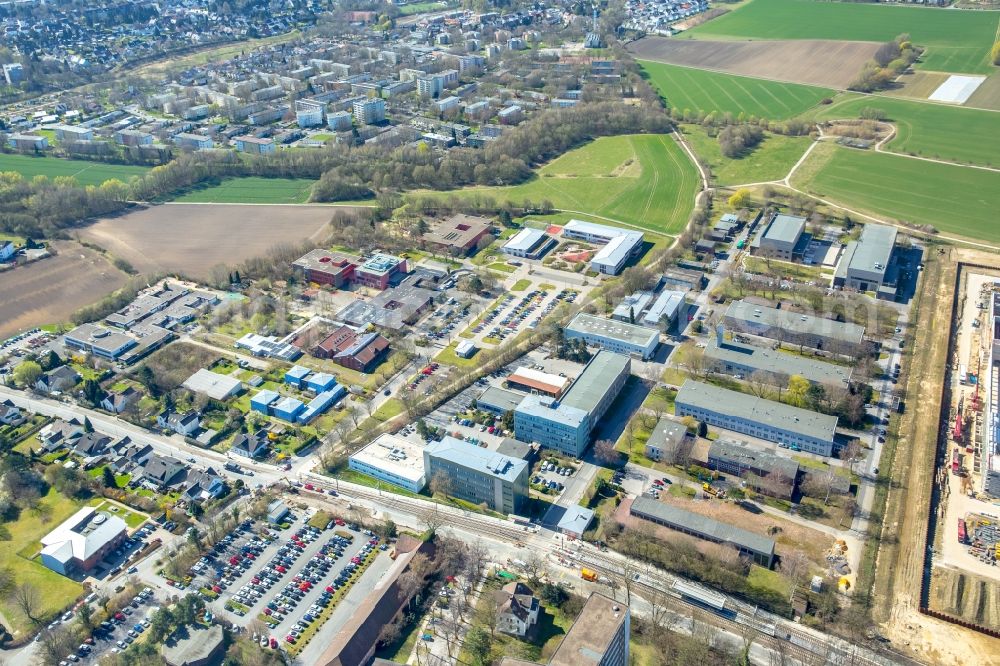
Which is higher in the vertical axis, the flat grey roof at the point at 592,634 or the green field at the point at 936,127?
the green field at the point at 936,127

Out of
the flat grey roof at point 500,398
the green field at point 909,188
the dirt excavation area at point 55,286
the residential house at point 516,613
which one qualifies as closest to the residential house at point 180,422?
the flat grey roof at point 500,398

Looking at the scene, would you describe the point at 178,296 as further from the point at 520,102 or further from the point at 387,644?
the point at 520,102

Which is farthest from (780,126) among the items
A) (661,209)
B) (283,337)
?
(283,337)

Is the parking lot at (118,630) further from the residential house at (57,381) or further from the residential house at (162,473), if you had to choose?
the residential house at (57,381)

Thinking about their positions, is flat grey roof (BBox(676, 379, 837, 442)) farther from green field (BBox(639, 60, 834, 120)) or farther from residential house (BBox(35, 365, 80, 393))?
green field (BBox(639, 60, 834, 120))

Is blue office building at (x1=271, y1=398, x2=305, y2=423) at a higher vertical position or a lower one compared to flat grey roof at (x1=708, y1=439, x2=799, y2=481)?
lower

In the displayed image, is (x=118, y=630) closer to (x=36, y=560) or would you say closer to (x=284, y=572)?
(x=284, y=572)

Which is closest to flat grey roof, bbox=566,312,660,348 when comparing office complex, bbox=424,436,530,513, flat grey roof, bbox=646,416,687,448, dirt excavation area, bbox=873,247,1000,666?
flat grey roof, bbox=646,416,687,448

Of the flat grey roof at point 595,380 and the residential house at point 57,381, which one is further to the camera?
the residential house at point 57,381
